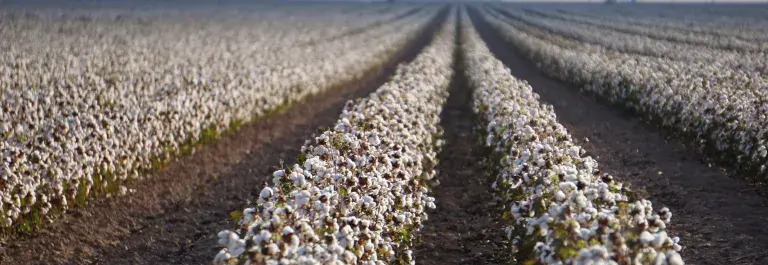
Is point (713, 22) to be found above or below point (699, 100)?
below

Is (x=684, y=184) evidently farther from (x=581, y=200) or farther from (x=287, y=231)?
(x=287, y=231)

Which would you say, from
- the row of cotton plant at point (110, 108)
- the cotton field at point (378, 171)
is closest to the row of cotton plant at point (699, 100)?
the cotton field at point (378, 171)

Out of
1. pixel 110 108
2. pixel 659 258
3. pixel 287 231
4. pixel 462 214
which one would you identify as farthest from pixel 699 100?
pixel 110 108

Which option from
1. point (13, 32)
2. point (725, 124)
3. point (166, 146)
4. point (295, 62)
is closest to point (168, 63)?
point (295, 62)

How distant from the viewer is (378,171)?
8.58 metres

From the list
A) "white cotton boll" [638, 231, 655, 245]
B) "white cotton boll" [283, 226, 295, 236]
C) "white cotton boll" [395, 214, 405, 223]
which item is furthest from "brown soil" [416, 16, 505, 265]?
"white cotton boll" [283, 226, 295, 236]

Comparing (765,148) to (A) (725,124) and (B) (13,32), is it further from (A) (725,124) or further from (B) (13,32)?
(B) (13,32)

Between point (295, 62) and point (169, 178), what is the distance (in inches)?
557

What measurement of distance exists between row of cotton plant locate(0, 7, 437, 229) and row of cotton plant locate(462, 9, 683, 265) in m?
7.15

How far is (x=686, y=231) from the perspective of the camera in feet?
34.4

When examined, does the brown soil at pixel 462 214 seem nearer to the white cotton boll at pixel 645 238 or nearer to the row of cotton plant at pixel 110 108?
the white cotton boll at pixel 645 238

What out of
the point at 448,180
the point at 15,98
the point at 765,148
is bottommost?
the point at 448,180

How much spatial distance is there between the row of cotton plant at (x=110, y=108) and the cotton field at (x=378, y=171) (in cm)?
6

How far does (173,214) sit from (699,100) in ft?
38.1
